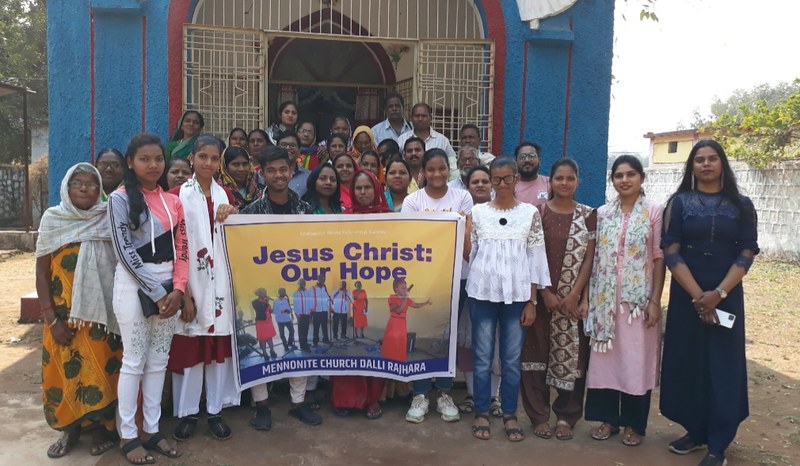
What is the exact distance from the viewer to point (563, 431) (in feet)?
12.0

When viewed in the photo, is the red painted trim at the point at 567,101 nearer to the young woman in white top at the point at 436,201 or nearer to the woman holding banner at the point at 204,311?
the young woman in white top at the point at 436,201

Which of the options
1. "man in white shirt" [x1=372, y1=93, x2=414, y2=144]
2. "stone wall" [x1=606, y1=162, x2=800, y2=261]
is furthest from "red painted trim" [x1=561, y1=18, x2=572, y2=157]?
"stone wall" [x1=606, y1=162, x2=800, y2=261]

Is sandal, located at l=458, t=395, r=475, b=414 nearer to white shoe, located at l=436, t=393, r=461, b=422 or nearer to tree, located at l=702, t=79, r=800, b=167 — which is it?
white shoe, located at l=436, t=393, r=461, b=422

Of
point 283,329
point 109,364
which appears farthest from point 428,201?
point 109,364

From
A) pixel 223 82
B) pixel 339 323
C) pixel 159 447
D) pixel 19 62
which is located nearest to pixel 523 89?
pixel 223 82

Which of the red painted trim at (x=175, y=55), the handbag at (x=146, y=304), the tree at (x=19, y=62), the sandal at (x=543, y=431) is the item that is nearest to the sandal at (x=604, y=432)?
the sandal at (x=543, y=431)

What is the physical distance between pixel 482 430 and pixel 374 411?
2.29 ft

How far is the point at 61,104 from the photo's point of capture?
225 inches

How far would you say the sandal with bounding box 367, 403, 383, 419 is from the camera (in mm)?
3912

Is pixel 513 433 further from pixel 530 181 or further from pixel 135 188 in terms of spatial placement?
pixel 135 188

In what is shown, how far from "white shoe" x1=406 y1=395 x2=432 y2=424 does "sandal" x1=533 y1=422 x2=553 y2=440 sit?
673mm

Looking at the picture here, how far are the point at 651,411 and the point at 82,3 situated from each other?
18.7ft

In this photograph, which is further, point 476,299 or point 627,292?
point 476,299

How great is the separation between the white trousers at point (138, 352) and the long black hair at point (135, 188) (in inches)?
9.8
